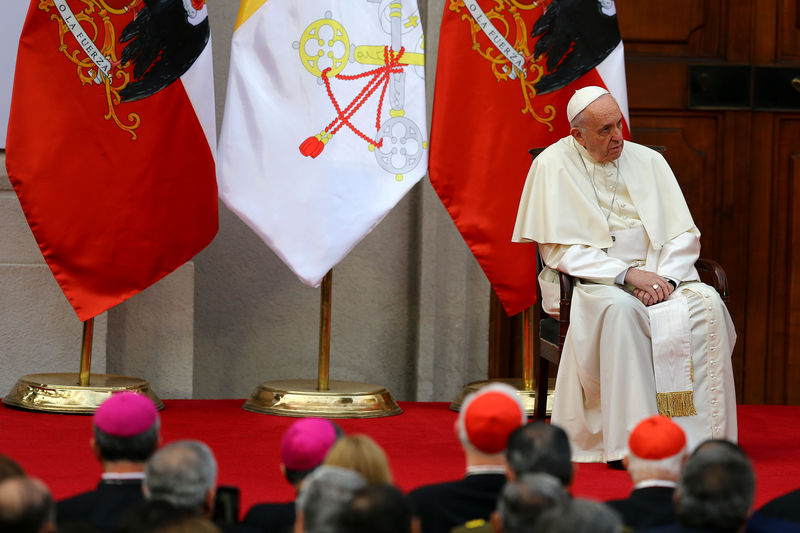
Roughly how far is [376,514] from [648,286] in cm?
282

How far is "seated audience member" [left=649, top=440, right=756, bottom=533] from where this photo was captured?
243 cm

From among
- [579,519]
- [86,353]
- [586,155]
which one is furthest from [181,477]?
[86,353]

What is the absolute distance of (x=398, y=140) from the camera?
566 centimetres

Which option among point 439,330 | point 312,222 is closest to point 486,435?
point 312,222

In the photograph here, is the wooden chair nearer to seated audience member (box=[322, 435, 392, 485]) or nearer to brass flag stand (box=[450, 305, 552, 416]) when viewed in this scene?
brass flag stand (box=[450, 305, 552, 416])

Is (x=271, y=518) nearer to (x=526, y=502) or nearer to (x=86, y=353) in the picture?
(x=526, y=502)

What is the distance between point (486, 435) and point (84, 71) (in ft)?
10.5

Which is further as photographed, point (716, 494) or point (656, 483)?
point (656, 483)

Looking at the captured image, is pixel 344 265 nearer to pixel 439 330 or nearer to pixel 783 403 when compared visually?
pixel 439 330

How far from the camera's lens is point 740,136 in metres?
6.67

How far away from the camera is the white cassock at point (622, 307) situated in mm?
4629

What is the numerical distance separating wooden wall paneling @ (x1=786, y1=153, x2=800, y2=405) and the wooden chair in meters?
1.57

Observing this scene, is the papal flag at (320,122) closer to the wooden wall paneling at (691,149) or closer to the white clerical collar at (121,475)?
the wooden wall paneling at (691,149)

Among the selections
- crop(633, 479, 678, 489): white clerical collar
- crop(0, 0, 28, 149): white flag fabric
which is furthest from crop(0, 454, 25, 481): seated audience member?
crop(0, 0, 28, 149): white flag fabric
